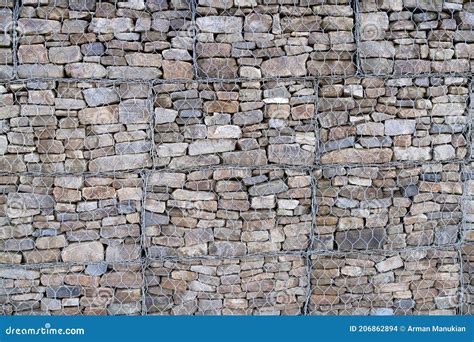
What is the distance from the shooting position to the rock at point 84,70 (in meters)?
3.17

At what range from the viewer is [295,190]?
10.9 feet

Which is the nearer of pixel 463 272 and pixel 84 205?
pixel 84 205

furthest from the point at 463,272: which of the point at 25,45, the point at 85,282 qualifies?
the point at 25,45

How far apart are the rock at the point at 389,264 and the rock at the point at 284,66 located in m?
1.54

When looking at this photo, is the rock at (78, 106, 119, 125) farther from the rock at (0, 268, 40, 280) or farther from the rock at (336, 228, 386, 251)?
the rock at (336, 228, 386, 251)

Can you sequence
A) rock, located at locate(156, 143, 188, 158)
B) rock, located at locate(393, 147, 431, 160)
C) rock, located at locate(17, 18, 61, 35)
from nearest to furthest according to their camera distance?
rock, located at locate(17, 18, 61, 35) → rock, located at locate(156, 143, 188, 158) → rock, located at locate(393, 147, 431, 160)

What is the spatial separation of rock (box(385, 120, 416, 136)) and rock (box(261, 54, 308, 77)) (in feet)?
2.47

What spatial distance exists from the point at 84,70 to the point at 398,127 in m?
2.29

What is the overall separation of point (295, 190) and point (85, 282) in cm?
167

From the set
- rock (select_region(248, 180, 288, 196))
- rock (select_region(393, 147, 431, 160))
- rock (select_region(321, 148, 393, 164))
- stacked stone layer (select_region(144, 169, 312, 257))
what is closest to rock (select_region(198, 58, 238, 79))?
stacked stone layer (select_region(144, 169, 312, 257))

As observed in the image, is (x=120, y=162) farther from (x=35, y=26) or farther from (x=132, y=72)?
(x=35, y=26)

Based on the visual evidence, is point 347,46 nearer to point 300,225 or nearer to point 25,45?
point 300,225

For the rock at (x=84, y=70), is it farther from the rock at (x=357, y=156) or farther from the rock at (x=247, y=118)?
the rock at (x=357, y=156)

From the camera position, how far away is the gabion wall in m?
3.18
